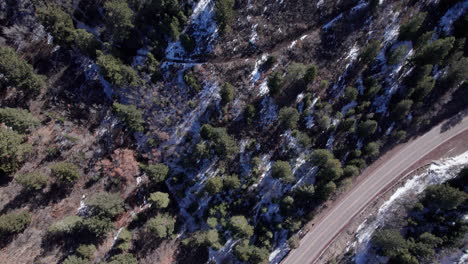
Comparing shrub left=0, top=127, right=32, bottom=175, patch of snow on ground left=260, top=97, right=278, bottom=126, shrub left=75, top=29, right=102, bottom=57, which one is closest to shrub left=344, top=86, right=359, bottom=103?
patch of snow on ground left=260, top=97, right=278, bottom=126

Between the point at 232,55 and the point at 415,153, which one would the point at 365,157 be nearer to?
the point at 415,153

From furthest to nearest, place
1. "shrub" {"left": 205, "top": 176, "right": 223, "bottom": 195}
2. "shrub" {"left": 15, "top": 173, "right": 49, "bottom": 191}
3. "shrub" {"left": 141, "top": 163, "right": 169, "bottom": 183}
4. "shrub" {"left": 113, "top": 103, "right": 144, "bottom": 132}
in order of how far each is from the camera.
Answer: "shrub" {"left": 141, "top": 163, "right": 169, "bottom": 183}
"shrub" {"left": 205, "top": 176, "right": 223, "bottom": 195}
"shrub" {"left": 113, "top": 103, "right": 144, "bottom": 132}
"shrub" {"left": 15, "top": 173, "right": 49, "bottom": 191}

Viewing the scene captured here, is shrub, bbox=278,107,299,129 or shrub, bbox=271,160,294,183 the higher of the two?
shrub, bbox=278,107,299,129

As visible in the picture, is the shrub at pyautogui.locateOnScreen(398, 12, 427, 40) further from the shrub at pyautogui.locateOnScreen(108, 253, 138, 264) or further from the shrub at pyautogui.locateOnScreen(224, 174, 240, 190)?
the shrub at pyautogui.locateOnScreen(108, 253, 138, 264)

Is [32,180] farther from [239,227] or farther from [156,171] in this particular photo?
[239,227]

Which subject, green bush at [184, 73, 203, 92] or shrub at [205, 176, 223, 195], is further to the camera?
green bush at [184, 73, 203, 92]

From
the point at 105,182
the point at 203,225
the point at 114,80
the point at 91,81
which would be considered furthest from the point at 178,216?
the point at 91,81

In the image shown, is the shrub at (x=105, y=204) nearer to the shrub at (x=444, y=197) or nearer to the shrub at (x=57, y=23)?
the shrub at (x=57, y=23)

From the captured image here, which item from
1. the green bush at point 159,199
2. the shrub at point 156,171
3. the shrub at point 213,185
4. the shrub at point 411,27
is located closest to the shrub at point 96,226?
the green bush at point 159,199
